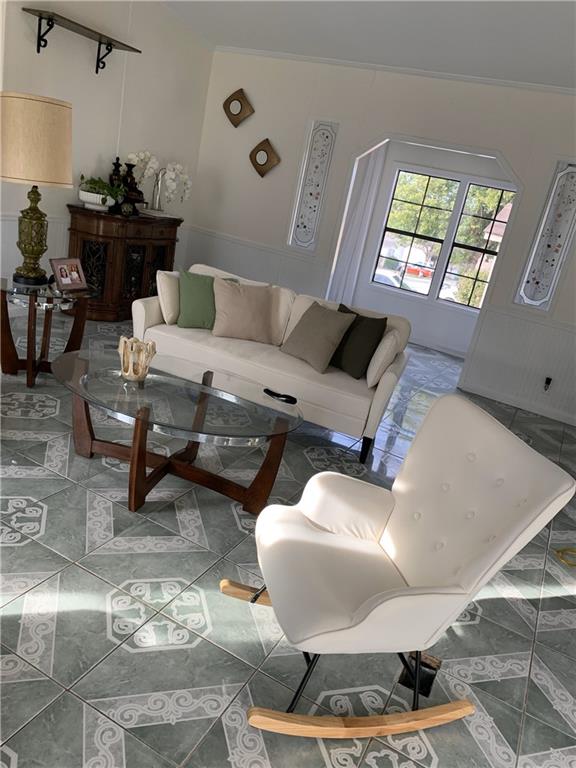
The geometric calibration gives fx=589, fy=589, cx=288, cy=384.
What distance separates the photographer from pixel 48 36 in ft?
14.1

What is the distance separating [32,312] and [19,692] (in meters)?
2.32

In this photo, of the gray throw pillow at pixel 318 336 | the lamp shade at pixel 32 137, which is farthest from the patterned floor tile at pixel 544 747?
the lamp shade at pixel 32 137

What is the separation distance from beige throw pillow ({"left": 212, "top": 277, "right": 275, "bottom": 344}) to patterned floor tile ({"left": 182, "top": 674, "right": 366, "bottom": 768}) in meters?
2.43

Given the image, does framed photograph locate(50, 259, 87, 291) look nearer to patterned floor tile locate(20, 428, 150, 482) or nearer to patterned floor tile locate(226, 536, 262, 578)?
patterned floor tile locate(20, 428, 150, 482)

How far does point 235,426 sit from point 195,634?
85 cm

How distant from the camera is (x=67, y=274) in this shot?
3619 mm

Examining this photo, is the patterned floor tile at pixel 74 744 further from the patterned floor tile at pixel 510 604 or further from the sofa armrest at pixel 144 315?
the sofa armrest at pixel 144 315

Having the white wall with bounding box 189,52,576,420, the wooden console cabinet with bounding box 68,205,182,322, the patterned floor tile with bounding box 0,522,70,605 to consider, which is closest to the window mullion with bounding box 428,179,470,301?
the white wall with bounding box 189,52,576,420

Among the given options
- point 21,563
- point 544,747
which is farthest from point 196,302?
point 544,747

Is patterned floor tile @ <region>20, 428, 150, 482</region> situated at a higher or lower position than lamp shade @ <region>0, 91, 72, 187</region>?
lower

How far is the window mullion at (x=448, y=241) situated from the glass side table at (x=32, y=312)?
15.1 feet

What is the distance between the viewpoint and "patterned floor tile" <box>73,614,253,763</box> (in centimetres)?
163

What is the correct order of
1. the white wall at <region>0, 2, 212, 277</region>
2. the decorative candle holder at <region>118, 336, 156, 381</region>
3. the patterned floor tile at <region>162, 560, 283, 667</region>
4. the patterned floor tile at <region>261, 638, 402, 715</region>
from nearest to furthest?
the patterned floor tile at <region>261, 638, 402, 715</region>
the patterned floor tile at <region>162, 560, 283, 667</region>
the decorative candle holder at <region>118, 336, 156, 381</region>
the white wall at <region>0, 2, 212, 277</region>

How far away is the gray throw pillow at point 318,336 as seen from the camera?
3.59m
